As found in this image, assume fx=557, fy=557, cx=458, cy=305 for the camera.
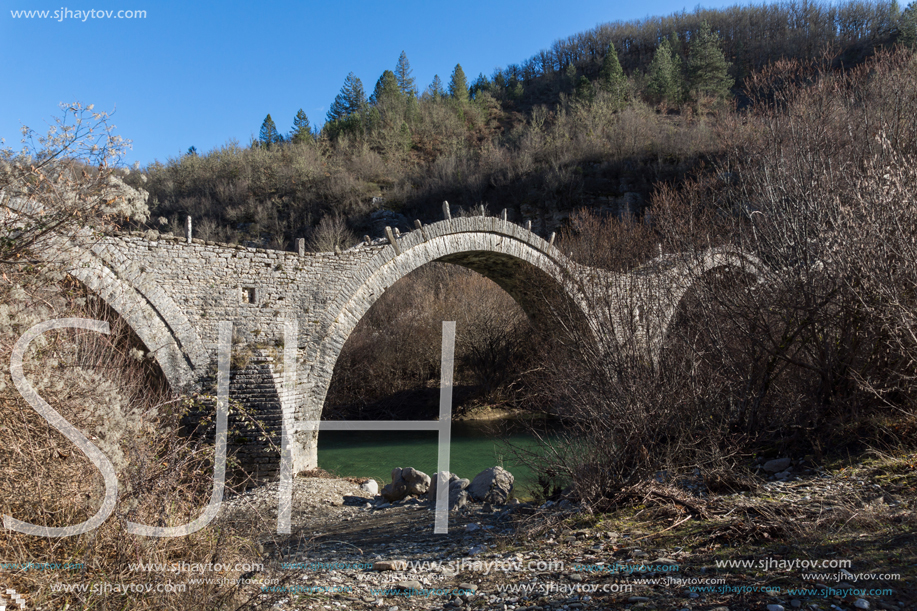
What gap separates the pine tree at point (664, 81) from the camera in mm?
34094

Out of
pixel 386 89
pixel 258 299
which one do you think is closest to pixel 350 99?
pixel 386 89

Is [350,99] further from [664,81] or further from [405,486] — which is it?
[405,486]

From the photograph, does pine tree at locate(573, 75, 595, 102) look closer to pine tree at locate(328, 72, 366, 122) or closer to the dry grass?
pine tree at locate(328, 72, 366, 122)

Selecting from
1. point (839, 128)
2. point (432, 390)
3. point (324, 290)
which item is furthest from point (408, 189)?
point (839, 128)

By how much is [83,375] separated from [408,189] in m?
26.2

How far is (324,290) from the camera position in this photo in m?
9.46

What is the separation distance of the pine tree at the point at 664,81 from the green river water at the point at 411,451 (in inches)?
1080

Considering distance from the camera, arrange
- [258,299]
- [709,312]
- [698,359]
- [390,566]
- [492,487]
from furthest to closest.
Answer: [258,299], [492,487], [709,312], [698,359], [390,566]

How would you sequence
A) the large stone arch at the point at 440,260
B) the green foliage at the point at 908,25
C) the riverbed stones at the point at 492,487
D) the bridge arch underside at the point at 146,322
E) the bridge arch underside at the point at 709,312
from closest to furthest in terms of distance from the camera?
the bridge arch underside at the point at 709,312 < the riverbed stones at the point at 492,487 < the bridge arch underside at the point at 146,322 < the large stone arch at the point at 440,260 < the green foliage at the point at 908,25

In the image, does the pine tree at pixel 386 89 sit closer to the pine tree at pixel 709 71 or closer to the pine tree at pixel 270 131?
the pine tree at pixel 270 131

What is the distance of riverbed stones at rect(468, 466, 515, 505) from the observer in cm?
629

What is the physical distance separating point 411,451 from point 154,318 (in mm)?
6224

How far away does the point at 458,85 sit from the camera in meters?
38.8

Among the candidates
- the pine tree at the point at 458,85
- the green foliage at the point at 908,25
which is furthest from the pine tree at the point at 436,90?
the green foliage at the point at 908,25
